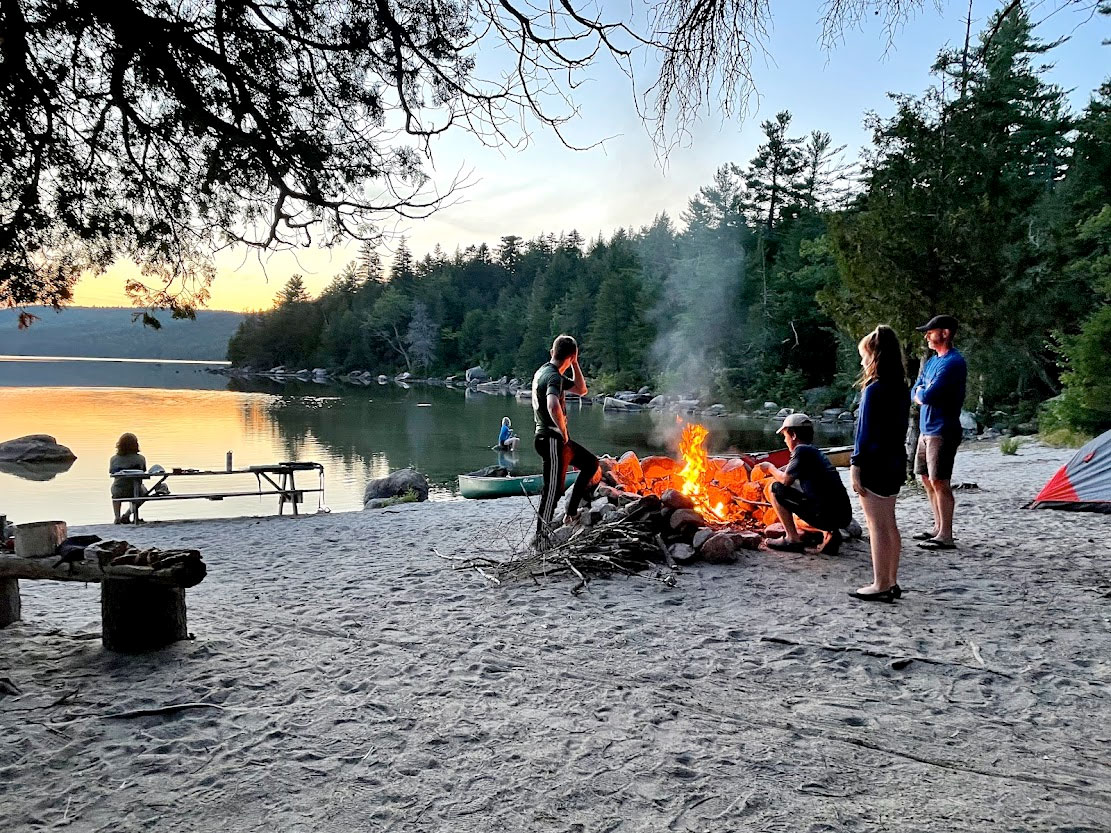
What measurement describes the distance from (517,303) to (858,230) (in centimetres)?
6904

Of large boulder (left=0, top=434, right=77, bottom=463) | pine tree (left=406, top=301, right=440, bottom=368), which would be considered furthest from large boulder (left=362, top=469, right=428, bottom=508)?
pine tree (left=406, top=301, right=440, bottom=368)

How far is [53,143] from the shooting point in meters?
3.25

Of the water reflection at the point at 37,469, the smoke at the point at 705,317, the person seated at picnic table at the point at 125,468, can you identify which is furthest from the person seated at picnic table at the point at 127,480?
the smoke at the point at 705,317

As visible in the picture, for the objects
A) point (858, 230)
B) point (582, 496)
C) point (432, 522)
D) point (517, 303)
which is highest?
point (517, 303)

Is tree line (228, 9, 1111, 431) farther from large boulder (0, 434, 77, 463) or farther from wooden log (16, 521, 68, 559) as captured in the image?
large boulder (0, 434, 77, 463)

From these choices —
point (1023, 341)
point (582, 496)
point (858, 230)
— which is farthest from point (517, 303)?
point (582, 496)

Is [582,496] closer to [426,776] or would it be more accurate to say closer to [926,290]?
[426,776]

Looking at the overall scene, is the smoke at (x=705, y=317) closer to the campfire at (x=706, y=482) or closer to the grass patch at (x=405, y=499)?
the grass patch at (x=405, y=499)

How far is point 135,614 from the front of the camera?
4164 millimetres

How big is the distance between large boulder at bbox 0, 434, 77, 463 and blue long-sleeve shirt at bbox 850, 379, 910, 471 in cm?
2836

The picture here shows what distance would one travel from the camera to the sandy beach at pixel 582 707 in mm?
2691

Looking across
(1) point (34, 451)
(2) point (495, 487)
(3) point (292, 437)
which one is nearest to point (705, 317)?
(3) point (292, 437)

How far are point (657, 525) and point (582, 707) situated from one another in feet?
10.9

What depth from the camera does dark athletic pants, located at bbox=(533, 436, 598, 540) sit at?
6793mm
